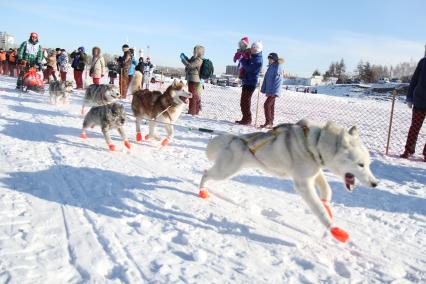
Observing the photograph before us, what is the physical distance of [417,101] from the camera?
19.9 ft

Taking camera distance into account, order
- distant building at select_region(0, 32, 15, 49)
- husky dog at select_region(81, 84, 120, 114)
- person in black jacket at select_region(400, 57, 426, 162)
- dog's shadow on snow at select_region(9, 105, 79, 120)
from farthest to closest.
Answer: distant building at select_region(0, 32, 15, 49) → dog's shadow on snow at select_region(9, 105, 79, 120) → husky dog at select_region(81, 84, 120, 114) → person in black jacket at select_region(400, 57, 426, 162)

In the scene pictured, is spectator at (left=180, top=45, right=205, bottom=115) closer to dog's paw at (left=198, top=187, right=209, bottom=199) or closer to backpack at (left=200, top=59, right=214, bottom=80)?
backpack at (left=200, top=59, right=214, bottom=80)

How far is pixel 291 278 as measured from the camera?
2398mm

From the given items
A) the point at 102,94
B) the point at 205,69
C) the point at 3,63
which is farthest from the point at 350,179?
the point at 3,63

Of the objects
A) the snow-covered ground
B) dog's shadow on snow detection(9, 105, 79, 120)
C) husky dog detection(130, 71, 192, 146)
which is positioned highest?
husky dog detection(130, 71, 192, 146)

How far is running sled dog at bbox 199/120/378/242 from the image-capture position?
2707 mm

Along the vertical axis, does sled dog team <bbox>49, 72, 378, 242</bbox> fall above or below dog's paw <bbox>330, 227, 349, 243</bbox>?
above

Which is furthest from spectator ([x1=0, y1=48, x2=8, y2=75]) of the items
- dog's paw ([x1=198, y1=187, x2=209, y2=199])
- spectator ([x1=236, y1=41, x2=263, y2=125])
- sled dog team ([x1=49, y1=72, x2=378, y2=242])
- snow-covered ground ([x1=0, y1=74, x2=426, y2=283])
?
sled dog team ([x1=49, y1=72, x2=378, y2=242])

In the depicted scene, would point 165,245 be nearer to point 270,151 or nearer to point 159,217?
point 159,217

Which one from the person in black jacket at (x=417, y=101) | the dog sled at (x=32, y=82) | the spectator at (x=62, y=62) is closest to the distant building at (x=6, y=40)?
the spectator at (x=62, y=62)

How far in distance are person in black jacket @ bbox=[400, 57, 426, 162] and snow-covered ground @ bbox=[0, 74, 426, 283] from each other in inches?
47.6

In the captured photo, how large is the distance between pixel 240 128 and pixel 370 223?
5.23 m

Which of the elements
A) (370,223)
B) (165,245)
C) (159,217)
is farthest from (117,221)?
(370,223)

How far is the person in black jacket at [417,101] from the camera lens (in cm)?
601
